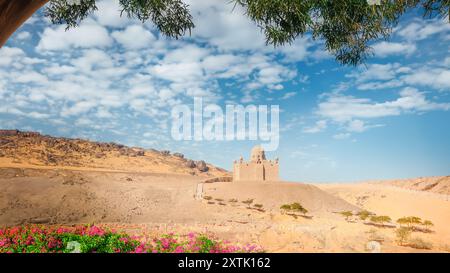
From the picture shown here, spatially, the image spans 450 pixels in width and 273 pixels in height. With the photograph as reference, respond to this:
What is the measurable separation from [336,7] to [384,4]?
3.82ft

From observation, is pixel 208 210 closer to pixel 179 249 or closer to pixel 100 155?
pixel 179 249

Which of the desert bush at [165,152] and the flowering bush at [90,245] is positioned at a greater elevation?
the desert bush at [165,152]

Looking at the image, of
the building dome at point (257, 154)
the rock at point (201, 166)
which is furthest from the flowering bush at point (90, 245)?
the rock at point (201, 166)

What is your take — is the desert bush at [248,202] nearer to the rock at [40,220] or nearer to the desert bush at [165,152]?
the rock at [40,220]

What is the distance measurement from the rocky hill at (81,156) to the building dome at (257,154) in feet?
73.9

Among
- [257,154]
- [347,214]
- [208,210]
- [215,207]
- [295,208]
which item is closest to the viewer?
[208,210]

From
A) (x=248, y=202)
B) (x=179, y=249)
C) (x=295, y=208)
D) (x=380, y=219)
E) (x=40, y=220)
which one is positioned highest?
(x=179, y=249)

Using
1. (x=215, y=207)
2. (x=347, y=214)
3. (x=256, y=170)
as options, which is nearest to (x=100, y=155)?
(x=256, y=170)

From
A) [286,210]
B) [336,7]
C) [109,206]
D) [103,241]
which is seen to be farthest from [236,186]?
[336,7]

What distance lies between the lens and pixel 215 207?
31688 millimetres

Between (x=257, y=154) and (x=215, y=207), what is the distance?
702 inches

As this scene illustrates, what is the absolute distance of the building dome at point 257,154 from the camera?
47950mm

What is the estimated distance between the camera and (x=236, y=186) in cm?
3944
